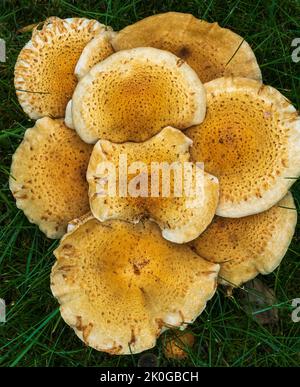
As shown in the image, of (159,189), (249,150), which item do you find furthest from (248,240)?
(159,189)

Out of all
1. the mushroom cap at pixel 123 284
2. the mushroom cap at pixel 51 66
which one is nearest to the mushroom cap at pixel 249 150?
the mushroom cap at pixel 123 284

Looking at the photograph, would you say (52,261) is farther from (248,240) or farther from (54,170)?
(248,240)

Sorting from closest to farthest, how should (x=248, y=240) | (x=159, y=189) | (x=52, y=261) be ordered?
(x=159, y=189) < (x=248, y=240) < (x=52, y=261)

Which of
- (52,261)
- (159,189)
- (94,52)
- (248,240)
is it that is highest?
(94,52)

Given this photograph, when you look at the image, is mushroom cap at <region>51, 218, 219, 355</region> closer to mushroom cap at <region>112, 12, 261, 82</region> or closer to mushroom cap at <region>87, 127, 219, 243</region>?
mushroom cap at <region>87, 127, 219, 243</region>

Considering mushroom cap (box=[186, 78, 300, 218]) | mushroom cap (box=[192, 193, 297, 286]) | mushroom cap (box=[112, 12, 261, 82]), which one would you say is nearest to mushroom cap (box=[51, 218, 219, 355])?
mushroom cap (box=[192, 193, 297, 286])

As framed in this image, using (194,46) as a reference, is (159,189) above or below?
below
